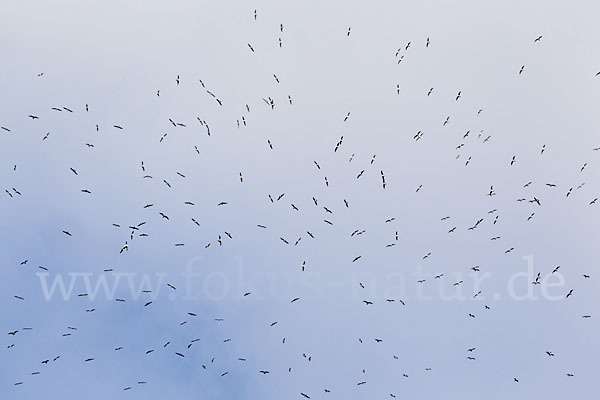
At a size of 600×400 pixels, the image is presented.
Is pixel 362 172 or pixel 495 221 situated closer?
pixel 362 172

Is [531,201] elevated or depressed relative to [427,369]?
elevated

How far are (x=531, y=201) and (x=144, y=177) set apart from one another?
2991 centimetres

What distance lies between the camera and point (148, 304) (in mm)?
46500

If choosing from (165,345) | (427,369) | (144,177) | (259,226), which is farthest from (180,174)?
(427,369)

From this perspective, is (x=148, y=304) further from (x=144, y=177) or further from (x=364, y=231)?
(x=364, y=231)

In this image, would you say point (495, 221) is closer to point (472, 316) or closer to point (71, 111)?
point (472, 316)

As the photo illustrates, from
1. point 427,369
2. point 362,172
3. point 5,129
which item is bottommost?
point 427,369

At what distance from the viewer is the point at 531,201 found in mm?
45906

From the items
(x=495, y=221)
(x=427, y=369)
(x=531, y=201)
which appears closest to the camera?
(x=531, y=201)

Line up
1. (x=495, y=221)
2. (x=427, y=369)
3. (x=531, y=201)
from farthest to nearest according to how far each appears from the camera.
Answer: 1. (x=495, y=221)
2. (x=427, y=369)
3. (x=531, y=201)

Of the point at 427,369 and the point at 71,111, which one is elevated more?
the point at 71,111

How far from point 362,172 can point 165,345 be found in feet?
67.5

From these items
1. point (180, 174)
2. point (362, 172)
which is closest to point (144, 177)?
point (180, 174)

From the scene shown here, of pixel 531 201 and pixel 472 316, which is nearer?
pixel 531 201
